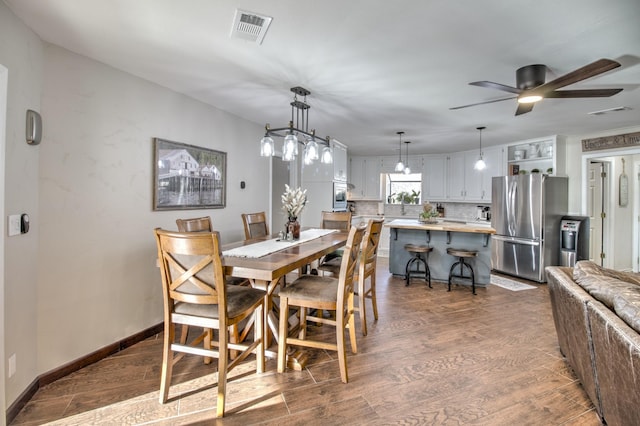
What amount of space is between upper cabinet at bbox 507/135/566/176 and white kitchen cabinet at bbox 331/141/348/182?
124 inches

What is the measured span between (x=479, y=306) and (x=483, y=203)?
360 centimetres

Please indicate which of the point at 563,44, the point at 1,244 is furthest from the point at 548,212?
the point at 1,244

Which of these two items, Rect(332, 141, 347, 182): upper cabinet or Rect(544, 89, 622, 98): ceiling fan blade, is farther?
Rect(332, 141, 347, 182): upper cabinet

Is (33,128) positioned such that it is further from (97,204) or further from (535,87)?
(535,87)

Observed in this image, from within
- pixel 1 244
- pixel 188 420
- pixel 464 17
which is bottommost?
pixel 188 420

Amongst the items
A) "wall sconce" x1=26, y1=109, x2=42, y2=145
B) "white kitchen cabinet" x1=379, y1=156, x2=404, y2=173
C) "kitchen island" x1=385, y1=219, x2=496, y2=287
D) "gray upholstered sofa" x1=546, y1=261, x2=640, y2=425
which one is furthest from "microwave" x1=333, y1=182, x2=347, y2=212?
"wall sconce" x1=26, y1=109, x2=42, y2=145

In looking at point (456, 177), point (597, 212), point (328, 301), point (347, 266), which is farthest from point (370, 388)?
point (456, 177)

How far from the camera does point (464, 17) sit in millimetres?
1839

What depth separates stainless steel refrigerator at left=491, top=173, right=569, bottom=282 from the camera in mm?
4914

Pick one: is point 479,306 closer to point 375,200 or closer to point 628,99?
point 628,99

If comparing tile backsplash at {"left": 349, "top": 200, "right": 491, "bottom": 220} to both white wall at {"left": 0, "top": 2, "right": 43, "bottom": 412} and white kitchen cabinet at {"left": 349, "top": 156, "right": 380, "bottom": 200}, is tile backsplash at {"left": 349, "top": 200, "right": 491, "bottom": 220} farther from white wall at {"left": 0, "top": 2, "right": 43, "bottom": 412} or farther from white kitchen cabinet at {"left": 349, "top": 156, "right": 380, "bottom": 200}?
white wall at {"left": 0, "top": 2, "right": 43, "bottom": 412}

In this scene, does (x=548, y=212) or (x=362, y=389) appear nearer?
(x=362, y=389)

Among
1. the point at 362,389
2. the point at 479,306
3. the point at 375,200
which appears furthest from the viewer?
the point at 375,200

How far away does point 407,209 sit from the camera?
25.5 ft
